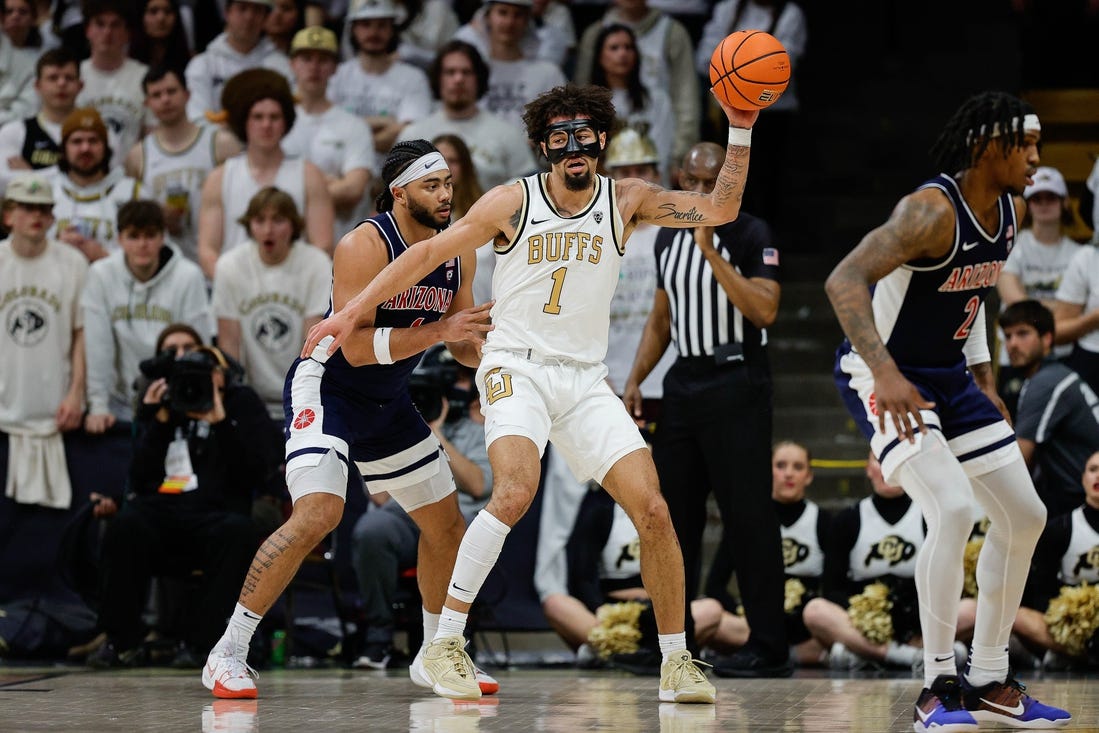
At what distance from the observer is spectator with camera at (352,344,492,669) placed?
28.1ft

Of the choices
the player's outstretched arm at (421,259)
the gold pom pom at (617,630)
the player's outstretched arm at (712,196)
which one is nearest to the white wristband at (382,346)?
the player's outstretched arm at (421,259)

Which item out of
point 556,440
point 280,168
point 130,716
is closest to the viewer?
point 130,716

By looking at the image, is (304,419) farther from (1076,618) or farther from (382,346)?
(1076,618)

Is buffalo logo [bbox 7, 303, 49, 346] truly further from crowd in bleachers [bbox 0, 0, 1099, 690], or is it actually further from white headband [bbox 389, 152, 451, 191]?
white headband [bbox 389, 152, 451, 191]

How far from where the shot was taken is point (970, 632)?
8.55 meters

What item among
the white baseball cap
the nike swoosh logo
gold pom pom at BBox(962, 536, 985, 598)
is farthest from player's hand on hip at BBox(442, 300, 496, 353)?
the white baseball cap

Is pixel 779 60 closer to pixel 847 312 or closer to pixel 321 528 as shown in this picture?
pixel 847 312

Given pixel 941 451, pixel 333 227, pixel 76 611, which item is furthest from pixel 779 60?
pixel 76 611

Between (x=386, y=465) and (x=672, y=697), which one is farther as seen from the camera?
(x=386, y=465)

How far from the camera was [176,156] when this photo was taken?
10.7 m

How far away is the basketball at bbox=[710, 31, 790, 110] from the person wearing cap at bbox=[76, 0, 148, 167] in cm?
611

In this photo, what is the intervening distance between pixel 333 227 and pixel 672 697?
15.7 ft

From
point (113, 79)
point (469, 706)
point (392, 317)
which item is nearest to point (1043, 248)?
point (392, 317)

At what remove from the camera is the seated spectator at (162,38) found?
38.8ft
